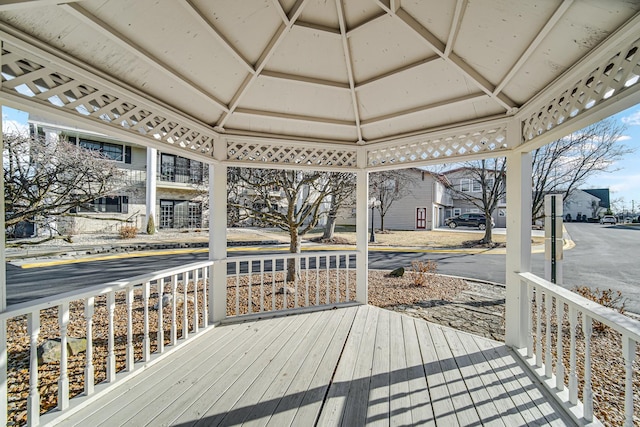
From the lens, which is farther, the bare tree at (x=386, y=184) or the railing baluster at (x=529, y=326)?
the bare tree at (x=386, y=184)

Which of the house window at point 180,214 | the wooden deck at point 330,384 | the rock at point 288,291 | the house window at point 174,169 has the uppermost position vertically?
the house window at point 174,169

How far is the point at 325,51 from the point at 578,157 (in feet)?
33.3

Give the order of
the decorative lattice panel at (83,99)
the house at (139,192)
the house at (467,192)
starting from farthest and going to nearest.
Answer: the house at (467,192) → the house at (139,192) → the decorative lattice panel at (83,99)

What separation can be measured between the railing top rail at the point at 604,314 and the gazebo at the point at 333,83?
13mm

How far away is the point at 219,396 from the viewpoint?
218cm

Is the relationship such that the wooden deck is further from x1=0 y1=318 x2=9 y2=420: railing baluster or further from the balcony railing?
x1=0 y1=318 x2=9 y2=420: railing baluster

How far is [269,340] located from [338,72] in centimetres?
322

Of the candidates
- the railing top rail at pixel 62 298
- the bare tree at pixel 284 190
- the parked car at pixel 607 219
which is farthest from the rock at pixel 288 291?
the parked car at pixel 607 219

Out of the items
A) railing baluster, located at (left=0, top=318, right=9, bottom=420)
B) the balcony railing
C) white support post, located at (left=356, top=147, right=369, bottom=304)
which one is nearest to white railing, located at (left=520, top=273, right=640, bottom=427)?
white support post, located at (left=356, top=147, right=369, bottom=304)

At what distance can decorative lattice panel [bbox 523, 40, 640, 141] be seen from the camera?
1664mm

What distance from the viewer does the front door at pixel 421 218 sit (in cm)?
2145

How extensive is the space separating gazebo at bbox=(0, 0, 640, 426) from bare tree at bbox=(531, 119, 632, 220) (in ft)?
22.8

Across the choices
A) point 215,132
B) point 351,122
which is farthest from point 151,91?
point 351,122

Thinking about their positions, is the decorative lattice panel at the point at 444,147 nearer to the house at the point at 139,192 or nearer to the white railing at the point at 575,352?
the white railing at the point at 575,352
